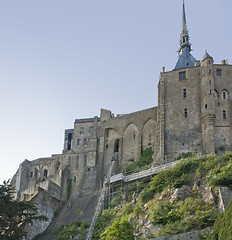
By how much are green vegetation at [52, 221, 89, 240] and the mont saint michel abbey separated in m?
3.25

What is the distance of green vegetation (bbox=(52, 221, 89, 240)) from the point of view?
38.9 m

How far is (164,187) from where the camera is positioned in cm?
3734

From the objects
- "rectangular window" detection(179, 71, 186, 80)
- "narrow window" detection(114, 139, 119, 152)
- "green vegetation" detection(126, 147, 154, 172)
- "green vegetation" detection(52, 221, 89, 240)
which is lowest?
"green vegetation" detection(52, 221, 89, 240)

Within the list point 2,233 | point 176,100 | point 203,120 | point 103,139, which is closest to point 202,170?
point 203,120

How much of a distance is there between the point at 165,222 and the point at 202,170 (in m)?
6.91

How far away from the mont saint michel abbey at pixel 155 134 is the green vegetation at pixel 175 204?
5.88 metres

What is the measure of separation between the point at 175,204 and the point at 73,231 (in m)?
10.9

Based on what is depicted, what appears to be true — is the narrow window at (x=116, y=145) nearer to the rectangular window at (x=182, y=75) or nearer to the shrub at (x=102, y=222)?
the rectangular window at (x=182, y=75)

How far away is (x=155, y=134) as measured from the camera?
168ft

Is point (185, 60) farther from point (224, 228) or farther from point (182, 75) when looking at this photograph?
point (224, 228)

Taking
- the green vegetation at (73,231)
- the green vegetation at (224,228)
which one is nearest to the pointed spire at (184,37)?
the green vegetation at (73,231)

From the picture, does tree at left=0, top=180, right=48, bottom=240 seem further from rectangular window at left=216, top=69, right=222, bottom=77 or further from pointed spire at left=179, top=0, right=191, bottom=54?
pointed spire at left=179, top=0, right=191, bottom=54

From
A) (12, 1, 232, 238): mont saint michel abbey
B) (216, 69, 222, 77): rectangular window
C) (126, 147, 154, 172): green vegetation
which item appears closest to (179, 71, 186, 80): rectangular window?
(12, 1, 232, 238): mont saint michel abbey

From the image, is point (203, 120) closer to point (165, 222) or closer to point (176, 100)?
point (176, 100)
